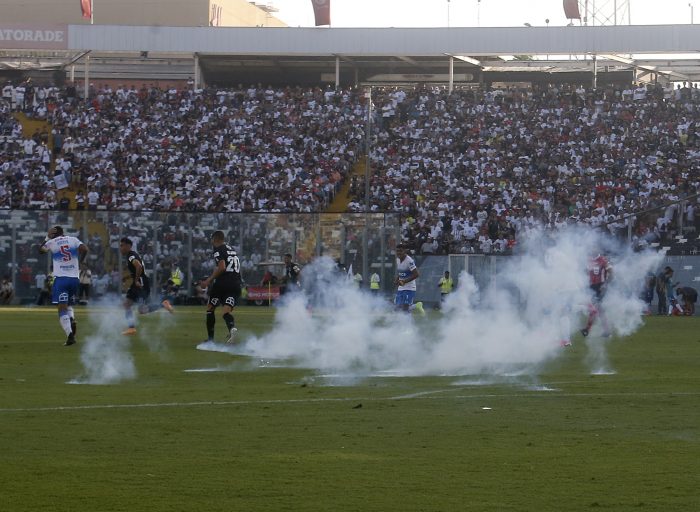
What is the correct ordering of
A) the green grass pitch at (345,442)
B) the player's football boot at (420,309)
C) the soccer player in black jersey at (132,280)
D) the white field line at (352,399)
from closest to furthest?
the green grass pitch at (345,442), the white field line at (352,399), the soccer player in black jersey at (132,280), the player's football boot at (420,309)

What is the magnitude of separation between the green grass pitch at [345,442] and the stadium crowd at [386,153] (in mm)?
33526

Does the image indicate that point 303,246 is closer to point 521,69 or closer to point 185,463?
point 521,69

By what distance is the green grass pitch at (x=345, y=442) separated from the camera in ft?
29.6

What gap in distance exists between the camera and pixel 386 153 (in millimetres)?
58438

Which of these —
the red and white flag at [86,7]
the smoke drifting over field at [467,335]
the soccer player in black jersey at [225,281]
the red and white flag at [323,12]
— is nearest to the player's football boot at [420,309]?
the smoke drifting over field at [467,335]

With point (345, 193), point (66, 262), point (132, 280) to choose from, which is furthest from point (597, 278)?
point (345, 193)

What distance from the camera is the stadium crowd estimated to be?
5359 centimetres

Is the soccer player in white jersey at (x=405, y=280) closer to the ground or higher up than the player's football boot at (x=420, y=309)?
higher up

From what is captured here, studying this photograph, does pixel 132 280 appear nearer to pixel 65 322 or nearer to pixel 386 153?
pixel 65 322

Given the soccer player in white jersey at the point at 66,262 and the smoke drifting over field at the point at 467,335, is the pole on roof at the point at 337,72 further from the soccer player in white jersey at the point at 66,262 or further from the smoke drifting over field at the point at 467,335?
the soccer player in white jersey at the point at 66,262

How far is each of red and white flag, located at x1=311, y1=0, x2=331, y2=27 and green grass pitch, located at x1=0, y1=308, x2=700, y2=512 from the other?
49.7 meters

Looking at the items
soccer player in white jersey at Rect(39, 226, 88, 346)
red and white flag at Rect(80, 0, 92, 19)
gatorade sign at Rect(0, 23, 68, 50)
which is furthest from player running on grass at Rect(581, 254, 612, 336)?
red and white flag at Rect(80, 0, 92, 19)

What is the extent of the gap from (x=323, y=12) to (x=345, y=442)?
57.8 meters

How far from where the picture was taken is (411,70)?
69.4 metres
